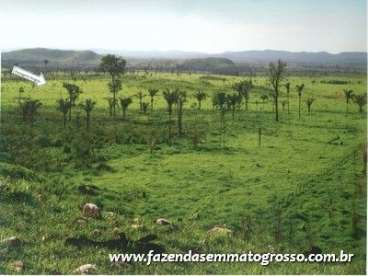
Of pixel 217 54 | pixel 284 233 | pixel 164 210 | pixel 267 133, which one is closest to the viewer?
pixel 284 233

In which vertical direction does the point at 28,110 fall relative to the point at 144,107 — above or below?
above

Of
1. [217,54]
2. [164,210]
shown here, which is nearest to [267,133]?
[217,54]

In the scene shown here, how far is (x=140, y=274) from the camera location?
12.5 m

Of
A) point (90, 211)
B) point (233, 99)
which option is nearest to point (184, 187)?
point (90, 211)

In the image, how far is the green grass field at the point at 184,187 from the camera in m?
13.2

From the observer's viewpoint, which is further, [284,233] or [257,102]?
[257,102]

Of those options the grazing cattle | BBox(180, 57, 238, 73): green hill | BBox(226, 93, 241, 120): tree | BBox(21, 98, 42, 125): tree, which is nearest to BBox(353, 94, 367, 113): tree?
BBox(180, 57, 238, 73): green hill

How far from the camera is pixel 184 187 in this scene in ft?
64.6

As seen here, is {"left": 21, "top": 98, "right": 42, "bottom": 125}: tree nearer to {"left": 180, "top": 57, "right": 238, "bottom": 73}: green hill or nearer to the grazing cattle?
{"left": 180, "top": 57, "right": 238, "bottom": 73}: green hill

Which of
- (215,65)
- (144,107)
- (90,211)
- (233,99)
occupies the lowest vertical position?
(90,211)

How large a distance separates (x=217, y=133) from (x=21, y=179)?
1517 centimetres

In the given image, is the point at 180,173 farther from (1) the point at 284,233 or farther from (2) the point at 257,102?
(2) the point at 257,102

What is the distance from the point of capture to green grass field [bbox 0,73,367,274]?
1317 cm

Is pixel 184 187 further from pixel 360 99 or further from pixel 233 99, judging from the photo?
pixel 233 99
